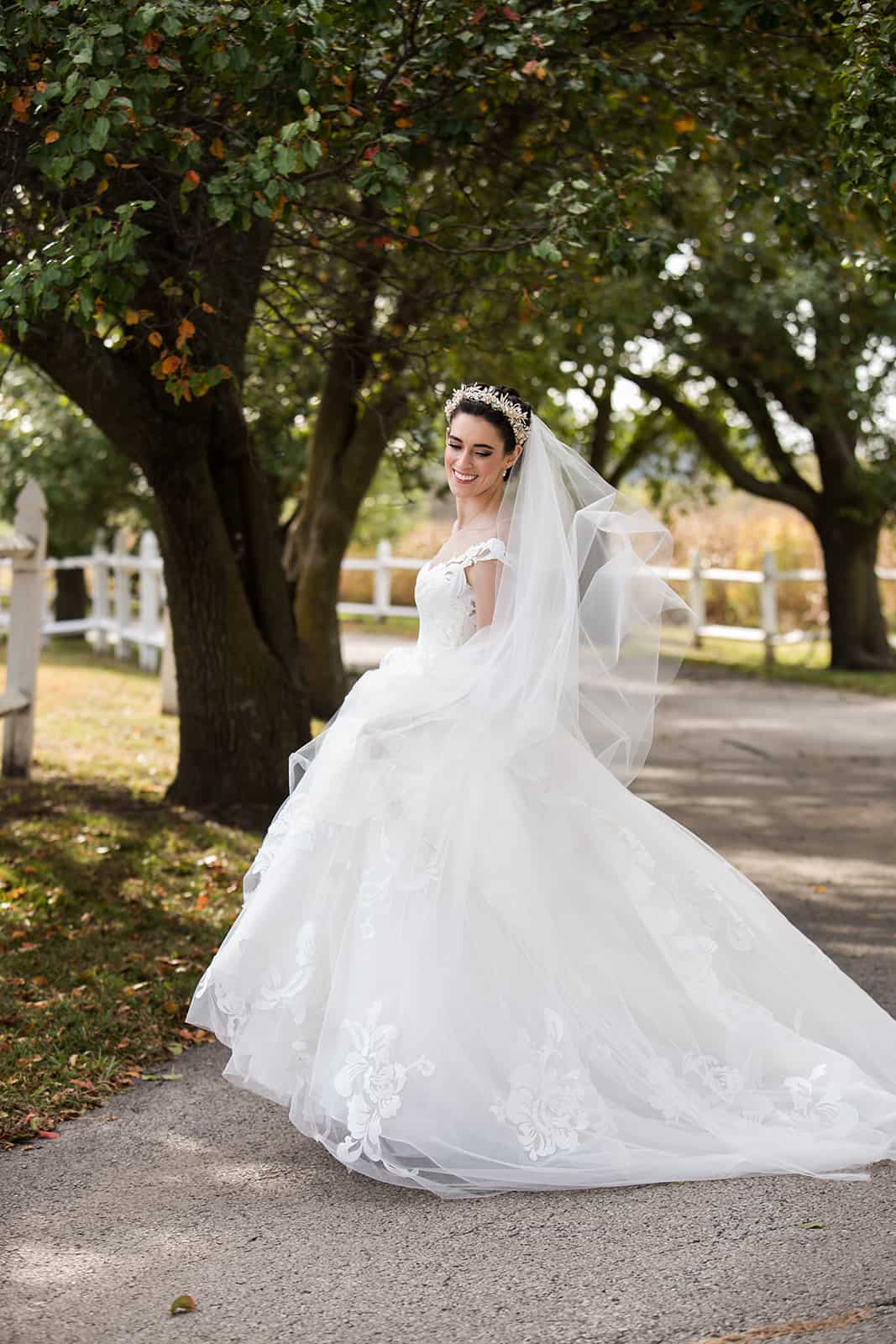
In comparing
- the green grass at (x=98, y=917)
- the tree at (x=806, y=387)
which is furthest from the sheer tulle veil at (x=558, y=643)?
the tree at (x=806, y=387)

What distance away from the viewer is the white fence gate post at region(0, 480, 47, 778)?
A: 33.6 ft

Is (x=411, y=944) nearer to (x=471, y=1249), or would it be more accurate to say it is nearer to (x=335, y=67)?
(x=471, y=1249)

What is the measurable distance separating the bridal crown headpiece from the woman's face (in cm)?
5

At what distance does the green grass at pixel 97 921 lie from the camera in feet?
16.8

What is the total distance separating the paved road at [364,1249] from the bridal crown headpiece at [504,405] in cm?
230

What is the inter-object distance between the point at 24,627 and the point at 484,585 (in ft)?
22.1

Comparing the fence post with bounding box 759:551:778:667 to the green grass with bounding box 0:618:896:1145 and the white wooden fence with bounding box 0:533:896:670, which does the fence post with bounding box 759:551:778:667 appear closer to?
the white wooden fence with bounding box 0:533:896:670

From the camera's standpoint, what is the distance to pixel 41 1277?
3482 mm

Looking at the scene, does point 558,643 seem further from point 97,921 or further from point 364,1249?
point 97,921

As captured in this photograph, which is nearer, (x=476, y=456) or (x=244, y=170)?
(x=476, y=456)

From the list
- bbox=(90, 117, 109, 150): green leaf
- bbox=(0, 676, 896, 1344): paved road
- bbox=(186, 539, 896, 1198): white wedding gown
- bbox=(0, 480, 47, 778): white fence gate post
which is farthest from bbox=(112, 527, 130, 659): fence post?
bbox=(186, 539, 896, 1198): white wedding gown

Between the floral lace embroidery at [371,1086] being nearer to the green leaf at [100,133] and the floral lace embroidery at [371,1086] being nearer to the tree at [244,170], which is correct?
the tree at [244,170]

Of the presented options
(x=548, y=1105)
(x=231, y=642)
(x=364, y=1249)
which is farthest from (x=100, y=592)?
(x=364, y=1249)

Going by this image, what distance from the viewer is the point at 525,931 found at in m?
4.15
